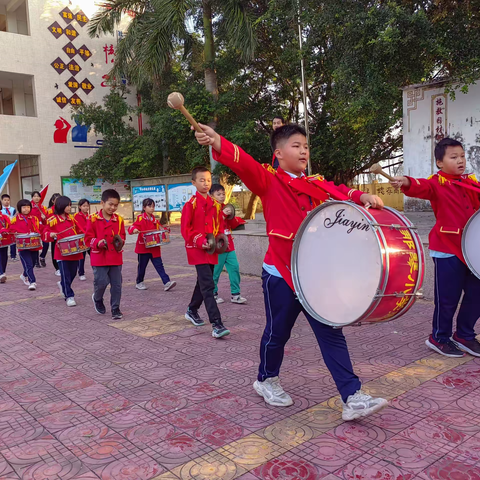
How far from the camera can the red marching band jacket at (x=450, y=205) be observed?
404cm

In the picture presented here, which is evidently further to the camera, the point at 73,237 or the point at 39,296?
the point at 39,296

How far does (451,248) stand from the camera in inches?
159

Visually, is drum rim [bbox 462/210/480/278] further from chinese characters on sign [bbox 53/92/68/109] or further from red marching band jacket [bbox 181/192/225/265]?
chinese characters on sign [bbox 53/92/68/109]

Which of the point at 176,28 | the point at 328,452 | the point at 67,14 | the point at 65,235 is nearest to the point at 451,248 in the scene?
the point at 328,452

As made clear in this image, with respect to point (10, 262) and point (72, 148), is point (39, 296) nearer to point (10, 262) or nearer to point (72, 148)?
point (10, 262)

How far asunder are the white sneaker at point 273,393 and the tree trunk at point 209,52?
48.1 ft

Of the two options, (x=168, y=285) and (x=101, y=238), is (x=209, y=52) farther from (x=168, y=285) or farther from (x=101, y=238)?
(x=101, y=238)

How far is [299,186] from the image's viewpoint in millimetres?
3115

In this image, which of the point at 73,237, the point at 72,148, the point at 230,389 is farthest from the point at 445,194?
the point at 72,148

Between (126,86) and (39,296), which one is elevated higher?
(126,86)

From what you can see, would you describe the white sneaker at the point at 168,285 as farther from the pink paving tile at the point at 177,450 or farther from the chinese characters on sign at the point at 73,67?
the chinese characters on sign at the point at 73,67

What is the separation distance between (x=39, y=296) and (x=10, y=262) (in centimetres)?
580

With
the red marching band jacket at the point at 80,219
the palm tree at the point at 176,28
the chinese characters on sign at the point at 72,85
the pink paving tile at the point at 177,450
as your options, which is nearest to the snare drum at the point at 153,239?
the red marching band jacket at the point at 80,219

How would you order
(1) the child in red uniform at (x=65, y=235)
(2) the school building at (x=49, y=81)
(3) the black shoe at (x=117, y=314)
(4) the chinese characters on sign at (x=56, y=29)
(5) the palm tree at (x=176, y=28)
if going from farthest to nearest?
(4) the chinese characters on sign at (x=56, y=29) < (2) the school building at (x=49, y=81) < (5) the palm tree at (x=176, y=28) < (1) the child in red uniform at (x=65, y=235) < (3) the black shoe at (x=117, y=314)
